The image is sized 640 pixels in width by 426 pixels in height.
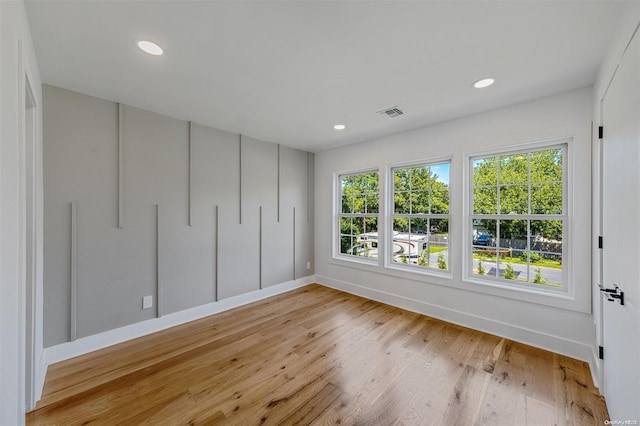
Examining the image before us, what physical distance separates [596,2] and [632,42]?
1.00ft

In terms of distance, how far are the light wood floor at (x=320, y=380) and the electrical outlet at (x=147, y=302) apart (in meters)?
0.32

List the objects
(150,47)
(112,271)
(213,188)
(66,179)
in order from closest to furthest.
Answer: (150,47) → (66,179) → (112,271) → (213,188)

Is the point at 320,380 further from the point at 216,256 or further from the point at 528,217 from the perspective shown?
the point at 528,217

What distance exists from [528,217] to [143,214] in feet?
13.4

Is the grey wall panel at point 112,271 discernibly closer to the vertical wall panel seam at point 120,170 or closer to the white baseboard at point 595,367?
the vertical wall panel seam at point 120,170

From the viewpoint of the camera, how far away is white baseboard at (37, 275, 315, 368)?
7.52 ft

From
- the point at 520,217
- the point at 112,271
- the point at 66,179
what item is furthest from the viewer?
the point at 520,217

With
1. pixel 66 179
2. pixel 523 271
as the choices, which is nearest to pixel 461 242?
pixel 523 271

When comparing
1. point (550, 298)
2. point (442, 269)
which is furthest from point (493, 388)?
point (442, 269)

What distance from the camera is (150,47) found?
5.74ft

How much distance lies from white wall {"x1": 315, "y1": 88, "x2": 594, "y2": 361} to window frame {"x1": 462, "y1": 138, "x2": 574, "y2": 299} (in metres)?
0.06

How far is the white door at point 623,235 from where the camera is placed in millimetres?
1191

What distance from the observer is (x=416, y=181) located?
3.55 metres

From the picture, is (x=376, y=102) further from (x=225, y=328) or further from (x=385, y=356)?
(x=225, y=328)
